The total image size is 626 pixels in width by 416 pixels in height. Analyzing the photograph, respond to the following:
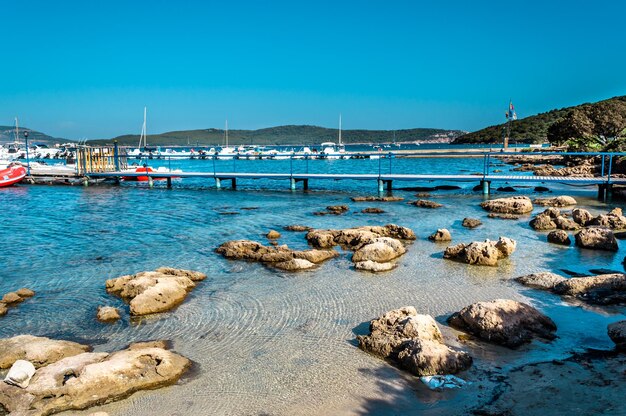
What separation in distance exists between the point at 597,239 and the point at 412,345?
9456mm

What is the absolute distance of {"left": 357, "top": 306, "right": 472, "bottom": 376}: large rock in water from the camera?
21.0 feet

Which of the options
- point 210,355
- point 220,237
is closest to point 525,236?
point 220,237

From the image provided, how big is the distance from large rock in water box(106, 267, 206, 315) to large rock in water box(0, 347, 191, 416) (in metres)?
2.33

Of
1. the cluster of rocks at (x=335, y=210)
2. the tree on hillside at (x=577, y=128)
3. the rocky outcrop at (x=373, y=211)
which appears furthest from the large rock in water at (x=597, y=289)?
the tree on hillside at (x=577, y=128)

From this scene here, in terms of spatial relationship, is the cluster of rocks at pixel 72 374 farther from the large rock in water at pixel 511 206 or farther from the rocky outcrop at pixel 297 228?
the large rock in water at pixel 511 206

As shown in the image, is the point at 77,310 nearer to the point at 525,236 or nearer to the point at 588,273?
the point at 588,273

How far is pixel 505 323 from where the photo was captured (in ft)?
24.6

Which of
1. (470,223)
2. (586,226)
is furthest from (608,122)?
(470,223)

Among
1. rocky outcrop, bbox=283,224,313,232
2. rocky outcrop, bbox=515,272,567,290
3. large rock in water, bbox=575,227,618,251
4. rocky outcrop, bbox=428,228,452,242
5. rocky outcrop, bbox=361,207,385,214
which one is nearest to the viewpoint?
rocky outcrop, bbox=515,272,567,290

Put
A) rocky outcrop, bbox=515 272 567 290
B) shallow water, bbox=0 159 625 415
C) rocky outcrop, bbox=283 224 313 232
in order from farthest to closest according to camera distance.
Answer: rocky outcrop, bbox=283 224 313 232
rocky outcrop, bbox=515 272 567 290
shallow water, bbox=0 159 625 415

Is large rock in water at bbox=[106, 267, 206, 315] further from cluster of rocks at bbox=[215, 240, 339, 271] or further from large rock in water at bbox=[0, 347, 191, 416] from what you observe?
large rock in water at bbox=[0, 347, 191, 416]

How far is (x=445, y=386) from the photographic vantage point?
6055mm

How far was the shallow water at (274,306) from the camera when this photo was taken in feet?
20.0

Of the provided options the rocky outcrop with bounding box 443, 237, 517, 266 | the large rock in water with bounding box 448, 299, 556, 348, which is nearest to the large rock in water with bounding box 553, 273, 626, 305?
the large rock in water with bounding box 448, 299, 556, 348
